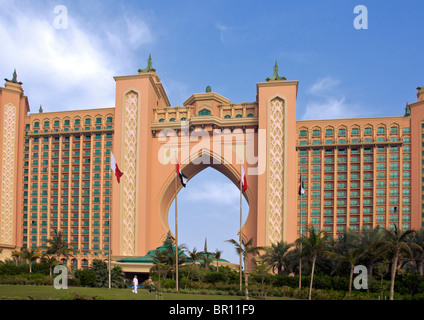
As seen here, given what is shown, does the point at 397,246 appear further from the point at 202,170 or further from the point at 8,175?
the point at 8,175

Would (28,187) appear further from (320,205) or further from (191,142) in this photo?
(320,205)

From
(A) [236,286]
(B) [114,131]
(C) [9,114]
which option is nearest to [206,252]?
(A) [236,286]

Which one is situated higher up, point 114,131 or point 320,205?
point 114,131

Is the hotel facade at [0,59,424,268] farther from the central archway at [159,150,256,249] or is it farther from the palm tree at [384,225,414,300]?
the palm tree at [384,225,414,300]

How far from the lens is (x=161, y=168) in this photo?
71.9 meters

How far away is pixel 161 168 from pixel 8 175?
78.8 ft

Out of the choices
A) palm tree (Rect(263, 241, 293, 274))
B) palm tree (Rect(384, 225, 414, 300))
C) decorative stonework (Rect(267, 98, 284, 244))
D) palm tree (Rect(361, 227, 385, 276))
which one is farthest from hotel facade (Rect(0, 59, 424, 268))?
palm tree (Rect(384, 225, 414, 300))

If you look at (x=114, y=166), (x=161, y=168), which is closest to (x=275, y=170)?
(x=161, y=168)

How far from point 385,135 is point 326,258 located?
3530 cm

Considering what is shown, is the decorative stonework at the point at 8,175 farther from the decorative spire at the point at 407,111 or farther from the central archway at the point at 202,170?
the decorative spire at the point at 407,111

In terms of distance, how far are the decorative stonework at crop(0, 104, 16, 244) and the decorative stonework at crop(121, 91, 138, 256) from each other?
19.5 meters

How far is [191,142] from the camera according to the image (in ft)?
235

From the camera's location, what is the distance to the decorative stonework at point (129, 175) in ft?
221
